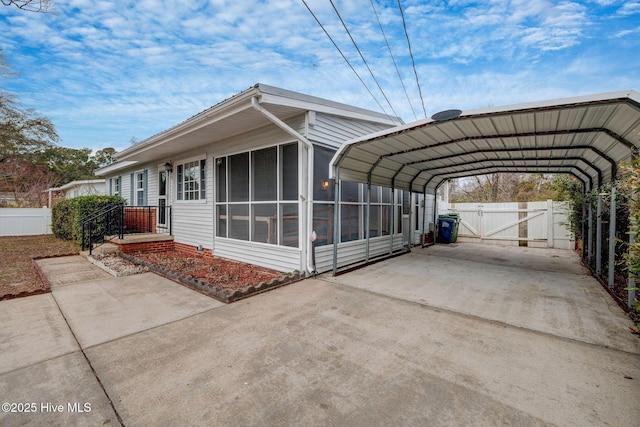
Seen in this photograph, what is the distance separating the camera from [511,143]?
5.22 m

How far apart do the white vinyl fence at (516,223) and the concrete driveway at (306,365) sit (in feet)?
21.6

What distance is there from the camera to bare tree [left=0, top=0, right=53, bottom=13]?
15.9 feet

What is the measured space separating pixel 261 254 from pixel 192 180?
378cm

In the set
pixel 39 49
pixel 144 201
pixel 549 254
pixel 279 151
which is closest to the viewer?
pixel 279 151

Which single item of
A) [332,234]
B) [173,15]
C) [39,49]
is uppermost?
[39,49]

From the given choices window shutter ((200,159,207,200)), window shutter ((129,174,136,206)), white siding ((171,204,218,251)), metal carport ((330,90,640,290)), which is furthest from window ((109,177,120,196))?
metal carport ((330,90,640,290))

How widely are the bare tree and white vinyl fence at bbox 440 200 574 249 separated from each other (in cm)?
1279

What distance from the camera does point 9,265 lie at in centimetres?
643

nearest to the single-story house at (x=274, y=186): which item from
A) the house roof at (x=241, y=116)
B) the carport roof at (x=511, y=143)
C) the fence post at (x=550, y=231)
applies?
the house roof at (x=241, y=116)

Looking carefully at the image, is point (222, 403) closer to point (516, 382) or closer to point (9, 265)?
point (516, 382)

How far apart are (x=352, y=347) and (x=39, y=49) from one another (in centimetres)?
1356

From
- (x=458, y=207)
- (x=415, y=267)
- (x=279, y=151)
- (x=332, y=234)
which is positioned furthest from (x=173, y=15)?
(x=458, y=207)

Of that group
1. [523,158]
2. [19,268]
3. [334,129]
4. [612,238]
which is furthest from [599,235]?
[19,268]

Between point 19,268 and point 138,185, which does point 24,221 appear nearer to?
point 138,185
